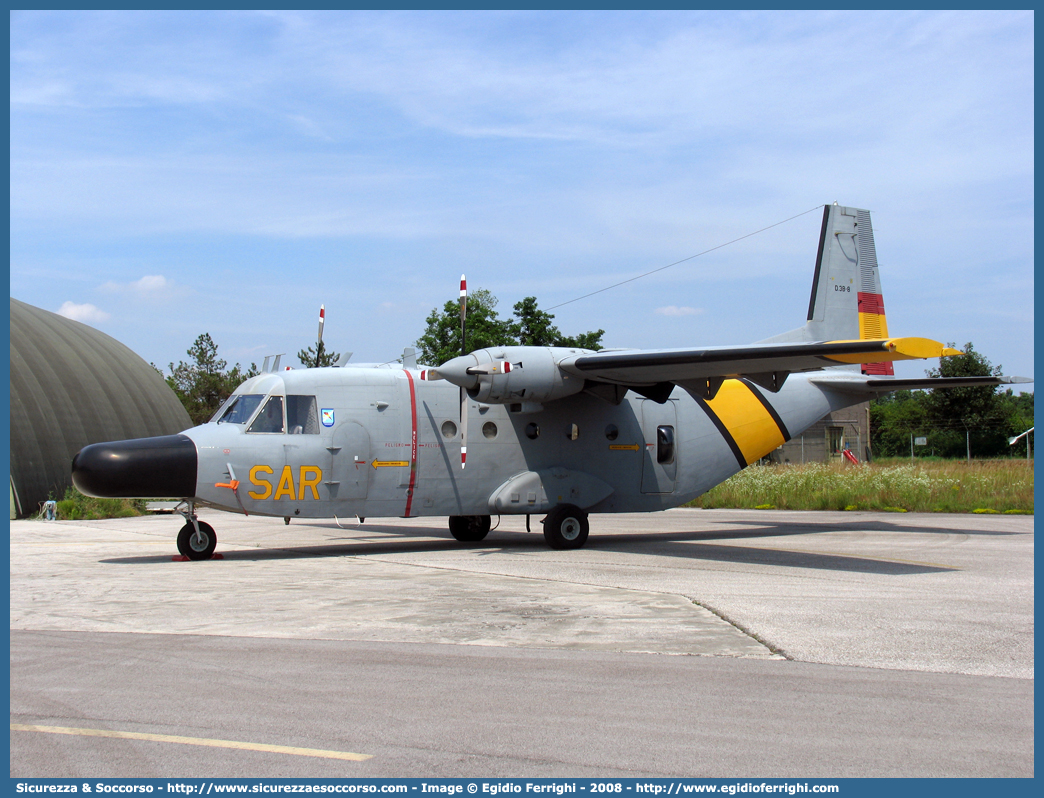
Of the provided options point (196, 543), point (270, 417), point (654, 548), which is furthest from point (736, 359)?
point (196, 543)

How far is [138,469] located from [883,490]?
21.8 meters

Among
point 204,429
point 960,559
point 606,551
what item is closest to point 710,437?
point 606,551

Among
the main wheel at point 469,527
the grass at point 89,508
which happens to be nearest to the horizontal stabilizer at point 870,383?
the main wheel at point 469,527

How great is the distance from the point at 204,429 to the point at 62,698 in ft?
29.5

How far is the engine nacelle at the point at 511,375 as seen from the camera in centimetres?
1491

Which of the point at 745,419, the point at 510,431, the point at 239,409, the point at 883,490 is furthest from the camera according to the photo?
the point at 883,490

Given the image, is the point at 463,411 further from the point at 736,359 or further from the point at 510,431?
the point at 736,359

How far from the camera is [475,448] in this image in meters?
16.3

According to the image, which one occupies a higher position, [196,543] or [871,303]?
[871,303]

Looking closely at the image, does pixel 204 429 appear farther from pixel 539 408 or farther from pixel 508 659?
pixel 508 659

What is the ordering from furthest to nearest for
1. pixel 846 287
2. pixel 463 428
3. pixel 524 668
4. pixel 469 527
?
pixel 846 287 < pixel 469 527 < pixel 463 428 < pixel 524 668

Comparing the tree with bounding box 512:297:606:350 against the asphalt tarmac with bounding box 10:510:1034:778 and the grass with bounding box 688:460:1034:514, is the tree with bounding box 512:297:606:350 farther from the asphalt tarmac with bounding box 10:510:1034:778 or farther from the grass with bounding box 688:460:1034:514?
A: the asphalt tarmac with bounding box 10:510:1034:778

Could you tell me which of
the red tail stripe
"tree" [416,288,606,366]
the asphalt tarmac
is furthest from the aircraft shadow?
"tree" [416,288,606,366]

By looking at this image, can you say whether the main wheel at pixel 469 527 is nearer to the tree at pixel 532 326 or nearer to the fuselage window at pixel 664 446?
the fuselage window at pixel 664 446
